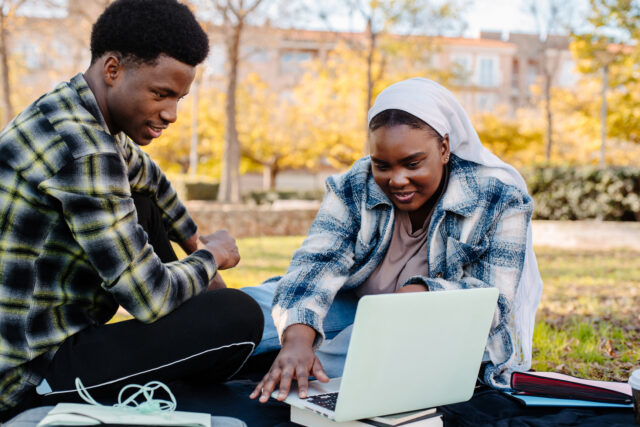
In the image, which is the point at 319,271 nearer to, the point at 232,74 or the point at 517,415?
the point at 517,415

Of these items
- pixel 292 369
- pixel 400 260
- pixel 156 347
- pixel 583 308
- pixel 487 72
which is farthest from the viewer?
pixel 487 72

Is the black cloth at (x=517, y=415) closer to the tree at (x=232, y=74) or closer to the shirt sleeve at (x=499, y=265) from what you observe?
the shirt sleeve at (x=499, y=265)

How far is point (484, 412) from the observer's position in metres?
2.24

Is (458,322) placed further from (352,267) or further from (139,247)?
(139,247)

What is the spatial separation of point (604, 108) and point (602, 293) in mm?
10754

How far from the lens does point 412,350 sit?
5.93 ft

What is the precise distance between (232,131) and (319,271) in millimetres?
11491

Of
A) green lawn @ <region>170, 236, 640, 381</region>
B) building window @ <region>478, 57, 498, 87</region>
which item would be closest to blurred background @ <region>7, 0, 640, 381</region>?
green lawn @ <region>170, 236, 640, 381</region>

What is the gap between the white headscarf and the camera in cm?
233

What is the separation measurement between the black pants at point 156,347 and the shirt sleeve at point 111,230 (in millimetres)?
106

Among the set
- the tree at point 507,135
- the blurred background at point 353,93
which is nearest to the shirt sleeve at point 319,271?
the blurred background at point 353,93

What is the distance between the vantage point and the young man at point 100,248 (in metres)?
1.84

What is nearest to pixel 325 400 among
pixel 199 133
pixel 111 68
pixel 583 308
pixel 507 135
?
pixel 111 68

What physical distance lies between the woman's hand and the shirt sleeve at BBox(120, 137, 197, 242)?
95cm
